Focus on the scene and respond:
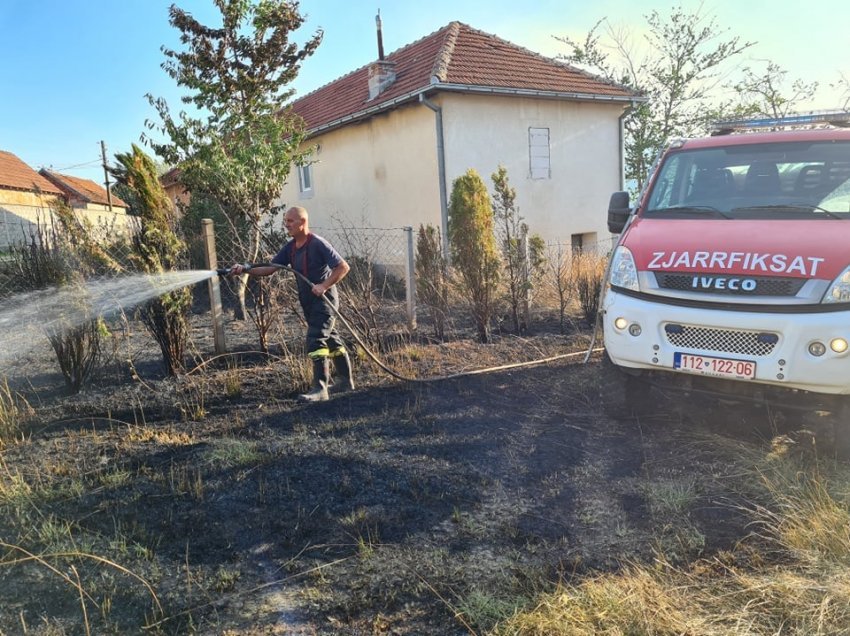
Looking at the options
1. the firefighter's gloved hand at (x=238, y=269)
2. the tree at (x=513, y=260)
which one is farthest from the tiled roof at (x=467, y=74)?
the firefighter's gloved hand at (x=238, y=269)

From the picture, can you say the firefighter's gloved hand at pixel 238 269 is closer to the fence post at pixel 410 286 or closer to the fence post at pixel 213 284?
the fence post at pixel 213 284

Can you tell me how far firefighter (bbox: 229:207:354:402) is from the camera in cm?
543

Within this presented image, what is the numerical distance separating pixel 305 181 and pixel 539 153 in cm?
860

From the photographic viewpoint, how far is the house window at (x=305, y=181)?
19.6 m

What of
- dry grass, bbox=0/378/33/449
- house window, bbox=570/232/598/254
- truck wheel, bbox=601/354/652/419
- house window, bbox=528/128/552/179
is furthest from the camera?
house window, bbox=570/232/598/254

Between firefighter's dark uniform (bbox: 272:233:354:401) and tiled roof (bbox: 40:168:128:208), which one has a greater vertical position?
tiled roof (bbox: 40:168:128:208)

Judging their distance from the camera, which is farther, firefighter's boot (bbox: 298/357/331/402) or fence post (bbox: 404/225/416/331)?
fence post (bbox: 404/225/416/331)

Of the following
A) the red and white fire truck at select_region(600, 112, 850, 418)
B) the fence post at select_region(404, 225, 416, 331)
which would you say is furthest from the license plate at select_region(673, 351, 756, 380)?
the fence post at select_region(404, 225, 416, 331)

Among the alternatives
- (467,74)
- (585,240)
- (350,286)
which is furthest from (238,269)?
(585,240)

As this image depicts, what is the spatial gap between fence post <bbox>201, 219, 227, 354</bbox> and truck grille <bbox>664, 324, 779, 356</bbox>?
4.63 metres

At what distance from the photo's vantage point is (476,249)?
24.8ft

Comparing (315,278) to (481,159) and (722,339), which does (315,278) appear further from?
(481,159)

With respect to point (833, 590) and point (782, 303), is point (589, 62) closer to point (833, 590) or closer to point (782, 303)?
point (782, 303)

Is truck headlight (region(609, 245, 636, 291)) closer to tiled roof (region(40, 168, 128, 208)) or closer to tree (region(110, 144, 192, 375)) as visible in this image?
tree (region(110, 144, 192, 375))
